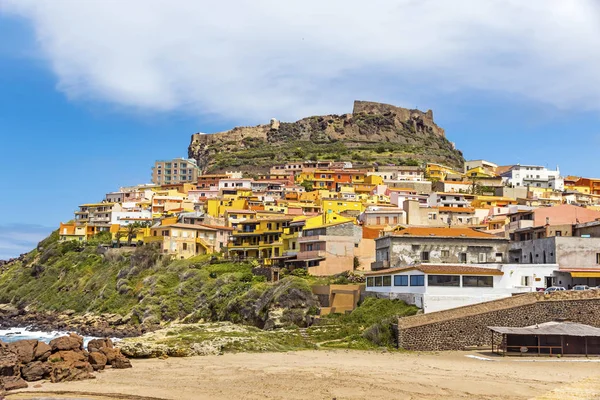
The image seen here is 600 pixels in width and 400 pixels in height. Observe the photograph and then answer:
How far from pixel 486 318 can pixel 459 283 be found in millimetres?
3111

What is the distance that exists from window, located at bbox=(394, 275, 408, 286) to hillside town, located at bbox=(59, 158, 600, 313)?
0.37ft

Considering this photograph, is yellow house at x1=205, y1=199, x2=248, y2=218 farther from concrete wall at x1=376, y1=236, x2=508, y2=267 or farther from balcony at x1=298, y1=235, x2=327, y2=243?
concrete wall at x1=376, y1=236, x2=508, y2=267

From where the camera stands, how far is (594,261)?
4547 cm

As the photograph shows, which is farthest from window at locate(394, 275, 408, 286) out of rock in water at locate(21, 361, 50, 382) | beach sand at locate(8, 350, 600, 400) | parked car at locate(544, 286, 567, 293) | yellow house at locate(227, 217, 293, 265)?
yellow house at locate(227, 217, 293, 265)

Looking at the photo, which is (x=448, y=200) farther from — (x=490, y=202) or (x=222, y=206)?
(x=222, y=206)

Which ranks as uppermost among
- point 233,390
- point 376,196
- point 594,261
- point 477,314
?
point 376,196

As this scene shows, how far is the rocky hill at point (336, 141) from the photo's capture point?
480 ft

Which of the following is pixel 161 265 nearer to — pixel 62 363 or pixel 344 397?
pixel 62 363

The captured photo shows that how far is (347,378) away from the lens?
29.7 m

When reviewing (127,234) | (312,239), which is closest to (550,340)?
(312,239)

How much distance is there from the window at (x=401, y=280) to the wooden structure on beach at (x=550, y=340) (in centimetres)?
723

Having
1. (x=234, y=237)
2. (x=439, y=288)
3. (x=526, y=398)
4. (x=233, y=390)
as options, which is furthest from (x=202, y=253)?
(x=526, y=398)

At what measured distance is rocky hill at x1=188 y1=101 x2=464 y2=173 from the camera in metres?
146

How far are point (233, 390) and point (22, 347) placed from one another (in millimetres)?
10888
